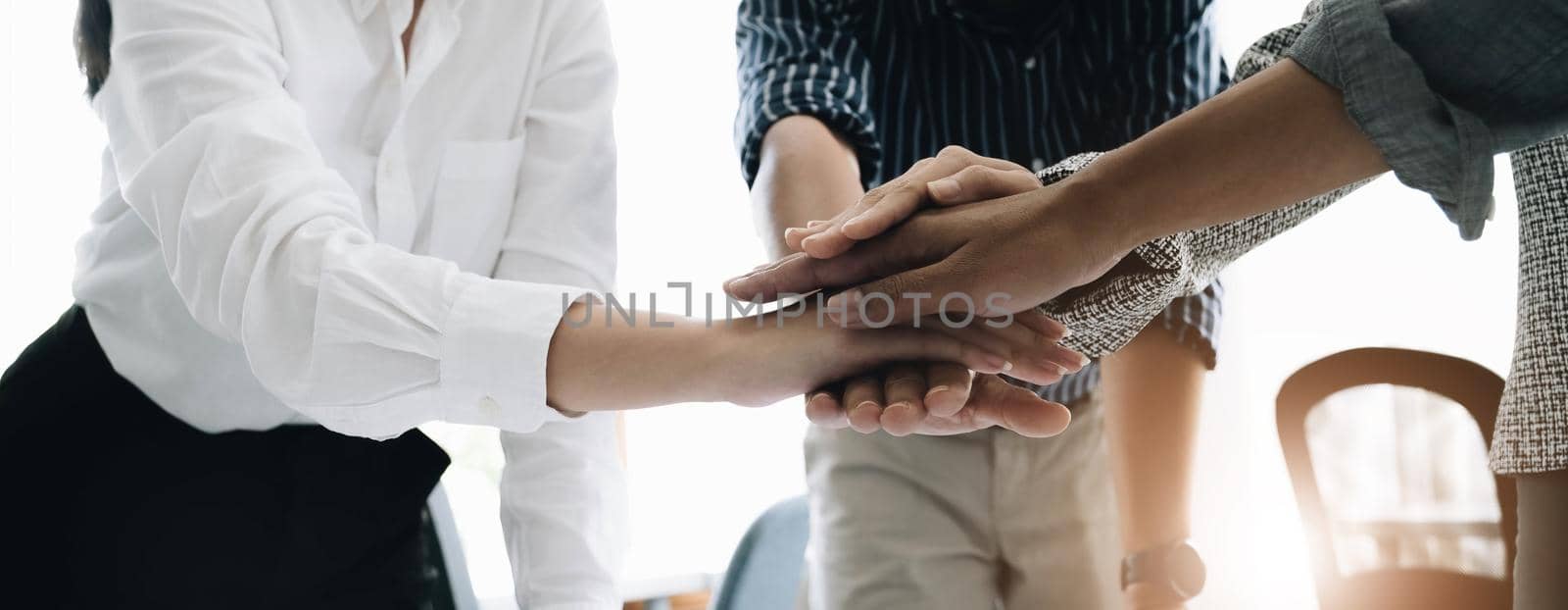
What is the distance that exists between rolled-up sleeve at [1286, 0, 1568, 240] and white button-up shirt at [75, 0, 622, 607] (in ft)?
2.00

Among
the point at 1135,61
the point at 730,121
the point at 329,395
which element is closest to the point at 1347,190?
the point at 1135,61

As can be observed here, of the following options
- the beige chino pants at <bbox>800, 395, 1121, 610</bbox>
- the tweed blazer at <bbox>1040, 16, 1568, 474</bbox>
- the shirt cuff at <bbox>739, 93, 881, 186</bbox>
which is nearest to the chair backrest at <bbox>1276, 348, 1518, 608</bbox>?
the beige chino pants at <bbox>800, 395, 1121, 610</bbox>

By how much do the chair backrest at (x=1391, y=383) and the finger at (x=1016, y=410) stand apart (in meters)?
0.72

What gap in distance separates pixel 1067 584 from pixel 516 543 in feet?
2.09

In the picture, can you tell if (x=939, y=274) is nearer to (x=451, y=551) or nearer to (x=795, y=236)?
(x=795, y=236)

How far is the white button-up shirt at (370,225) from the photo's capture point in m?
0.77

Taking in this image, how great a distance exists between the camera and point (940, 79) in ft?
4.24

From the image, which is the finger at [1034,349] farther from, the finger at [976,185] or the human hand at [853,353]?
the finger at [976,185]

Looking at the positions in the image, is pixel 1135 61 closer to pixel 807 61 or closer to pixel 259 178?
pixel 807 61

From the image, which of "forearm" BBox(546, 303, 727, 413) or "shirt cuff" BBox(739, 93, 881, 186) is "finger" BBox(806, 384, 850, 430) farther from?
"shirt cuff" BBox(739, 93, 881, 186)

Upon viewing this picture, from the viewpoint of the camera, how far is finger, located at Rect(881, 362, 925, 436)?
2.64ft

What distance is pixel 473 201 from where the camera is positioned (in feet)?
3.59

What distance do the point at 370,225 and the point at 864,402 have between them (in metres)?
0.56

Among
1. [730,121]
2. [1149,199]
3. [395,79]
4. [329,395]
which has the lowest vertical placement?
[329,395]
